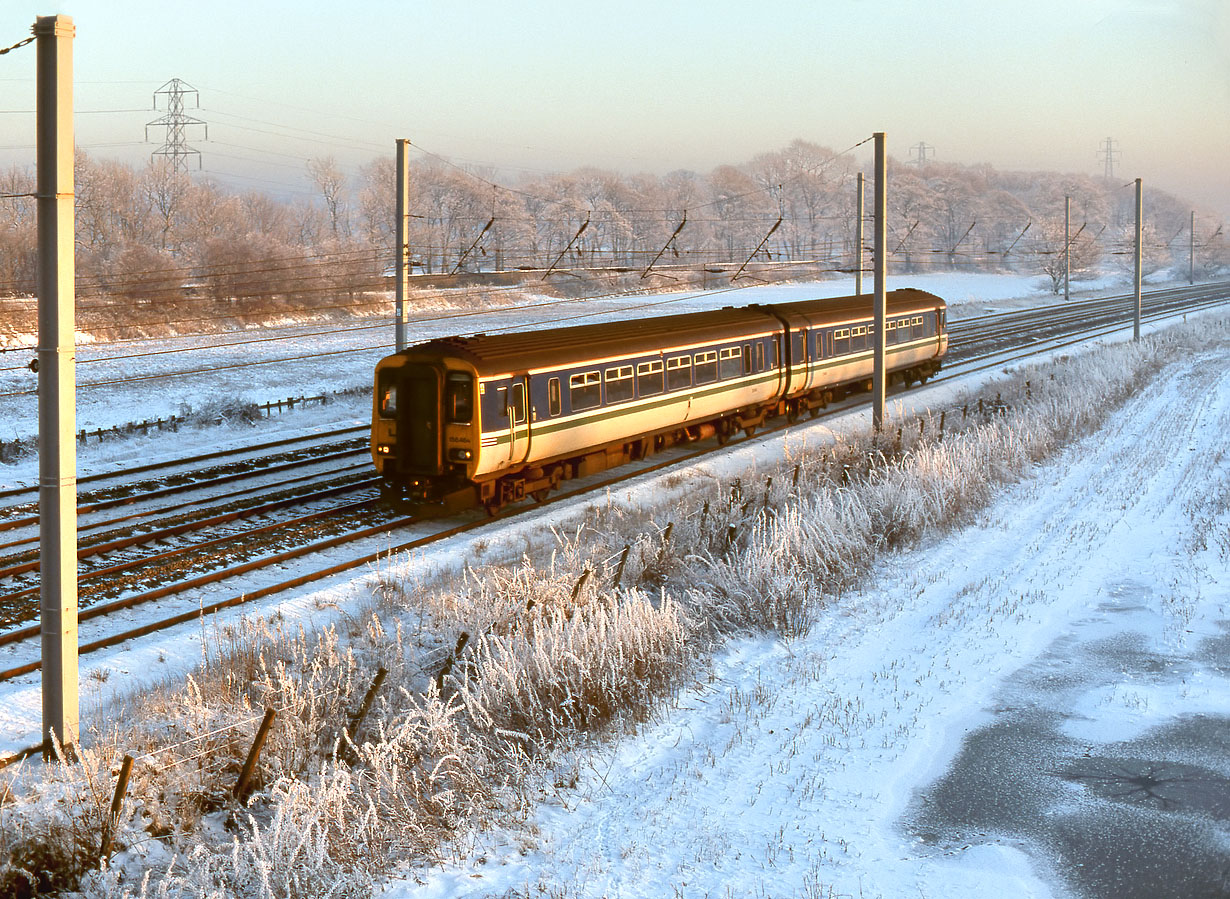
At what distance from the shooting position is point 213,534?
16453mm

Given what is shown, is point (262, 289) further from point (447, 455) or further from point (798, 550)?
point (798, 550)

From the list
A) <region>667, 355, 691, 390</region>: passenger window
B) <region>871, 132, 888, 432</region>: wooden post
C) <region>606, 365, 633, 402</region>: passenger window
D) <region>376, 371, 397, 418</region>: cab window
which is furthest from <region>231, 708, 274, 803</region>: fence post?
<region>871, 132, 888, 432</region>: wooden post

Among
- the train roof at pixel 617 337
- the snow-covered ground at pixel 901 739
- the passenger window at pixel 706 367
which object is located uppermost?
the train roof at pixel 617 337

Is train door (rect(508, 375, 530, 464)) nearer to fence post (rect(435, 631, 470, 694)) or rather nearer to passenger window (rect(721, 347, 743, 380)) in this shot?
passenger window (rect(721, 347, 743, 380))

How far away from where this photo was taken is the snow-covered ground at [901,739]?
6.99m

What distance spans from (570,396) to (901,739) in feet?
35.7

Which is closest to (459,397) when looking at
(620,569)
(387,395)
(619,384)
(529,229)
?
(387,395)

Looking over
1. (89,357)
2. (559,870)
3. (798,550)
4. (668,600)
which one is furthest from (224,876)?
(89,357)

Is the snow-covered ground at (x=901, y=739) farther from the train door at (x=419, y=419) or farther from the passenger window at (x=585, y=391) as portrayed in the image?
the train door at (x=419, y=419)

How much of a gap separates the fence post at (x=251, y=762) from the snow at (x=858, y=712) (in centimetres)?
153

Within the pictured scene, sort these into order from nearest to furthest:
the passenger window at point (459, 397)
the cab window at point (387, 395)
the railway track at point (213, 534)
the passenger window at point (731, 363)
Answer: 1. the railway track at point (213, 534)
2. the passenger window at point (459, 397)
3. the cab window at point (387, 395)
4. the passenger window at point (731, 363)

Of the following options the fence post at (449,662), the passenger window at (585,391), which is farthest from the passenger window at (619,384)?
the fence post at (449,662)

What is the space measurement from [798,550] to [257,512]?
8.63m

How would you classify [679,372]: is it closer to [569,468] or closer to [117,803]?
[569,468]
